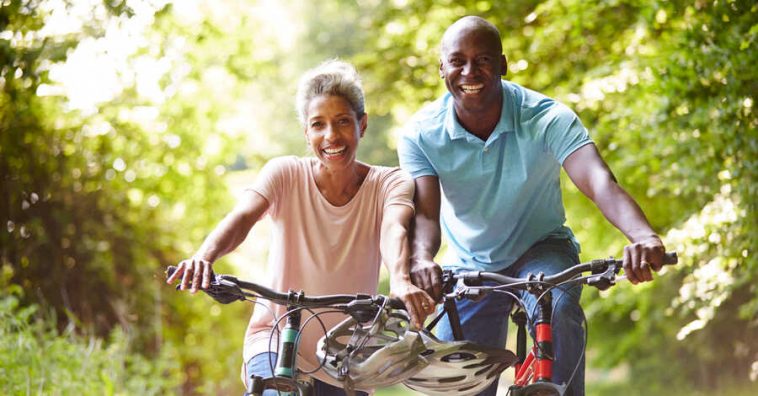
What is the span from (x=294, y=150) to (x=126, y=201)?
17144 millimetres

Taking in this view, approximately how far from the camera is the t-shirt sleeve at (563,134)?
12.3ft

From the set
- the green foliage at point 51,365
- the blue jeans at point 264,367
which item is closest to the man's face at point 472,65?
the blue jeans at point 264,367

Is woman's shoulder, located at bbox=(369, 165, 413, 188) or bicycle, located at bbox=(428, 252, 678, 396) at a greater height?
woman's shoulder, located at bbox=(369, 165, 413, 188)

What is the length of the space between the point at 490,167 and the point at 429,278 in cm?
78

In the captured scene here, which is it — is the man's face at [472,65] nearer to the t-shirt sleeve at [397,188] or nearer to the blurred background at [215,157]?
the t-shirt sleeve at [397,188]

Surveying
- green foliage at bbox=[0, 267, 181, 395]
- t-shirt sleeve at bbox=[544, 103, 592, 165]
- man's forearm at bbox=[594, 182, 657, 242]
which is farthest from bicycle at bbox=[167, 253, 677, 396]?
green foliage at bbox=[0, 267, 181, 395]

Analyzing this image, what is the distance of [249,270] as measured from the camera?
42.8 feet

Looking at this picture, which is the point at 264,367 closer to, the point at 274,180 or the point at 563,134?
the point at 274,180

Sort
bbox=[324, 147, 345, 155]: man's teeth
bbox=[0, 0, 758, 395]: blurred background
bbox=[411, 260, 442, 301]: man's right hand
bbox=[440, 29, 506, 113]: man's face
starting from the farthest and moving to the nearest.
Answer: bbox=[0, 0, 758, 395]: blurred background
bbox=[440, 29, 506, 113]: man's face
bbox=[324, 147, 345, 155]: man's teeth
bbox=[411, 260, 442, 301]: man's right hand

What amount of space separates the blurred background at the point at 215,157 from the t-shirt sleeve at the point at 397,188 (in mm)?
2461

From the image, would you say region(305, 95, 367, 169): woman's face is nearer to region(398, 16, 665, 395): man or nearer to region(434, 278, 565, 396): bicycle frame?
region(398, 16, 665, 395): man

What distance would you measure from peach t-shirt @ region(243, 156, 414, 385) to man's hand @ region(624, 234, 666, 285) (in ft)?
3.30

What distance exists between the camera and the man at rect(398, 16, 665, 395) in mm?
3863

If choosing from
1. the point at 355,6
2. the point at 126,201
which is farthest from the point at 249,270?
the point at 355,6
